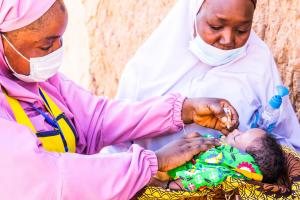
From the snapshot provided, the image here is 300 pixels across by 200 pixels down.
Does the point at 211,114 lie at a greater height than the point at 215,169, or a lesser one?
greater

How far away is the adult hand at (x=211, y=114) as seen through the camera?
11.2 ft

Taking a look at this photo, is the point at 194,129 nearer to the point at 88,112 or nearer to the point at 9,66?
the point at 88,112

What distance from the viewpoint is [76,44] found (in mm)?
7195

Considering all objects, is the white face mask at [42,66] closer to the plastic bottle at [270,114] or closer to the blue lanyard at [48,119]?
the blue lanyard at [48,119]

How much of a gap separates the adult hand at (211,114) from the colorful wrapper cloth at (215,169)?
31 cm

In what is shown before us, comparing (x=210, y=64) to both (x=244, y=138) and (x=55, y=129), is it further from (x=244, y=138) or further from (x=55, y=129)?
(x=55, y=129)

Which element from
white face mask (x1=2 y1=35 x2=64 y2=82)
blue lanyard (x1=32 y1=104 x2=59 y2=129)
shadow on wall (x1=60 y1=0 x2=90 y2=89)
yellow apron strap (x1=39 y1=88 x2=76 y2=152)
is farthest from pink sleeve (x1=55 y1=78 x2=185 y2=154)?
shadow on wall (x1=60 y1=0 x2=90 y2=89)

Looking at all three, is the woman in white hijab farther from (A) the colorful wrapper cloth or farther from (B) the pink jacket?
(B) the pink jacket

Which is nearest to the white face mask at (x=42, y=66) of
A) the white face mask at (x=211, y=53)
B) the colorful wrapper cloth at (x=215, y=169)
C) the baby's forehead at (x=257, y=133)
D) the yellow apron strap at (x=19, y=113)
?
the yellow apron strap at (x=19, y=113)

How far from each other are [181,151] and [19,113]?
83 centimetres

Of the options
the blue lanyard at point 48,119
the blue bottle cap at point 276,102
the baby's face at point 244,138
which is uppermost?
the blue bottle cap at point 276,102

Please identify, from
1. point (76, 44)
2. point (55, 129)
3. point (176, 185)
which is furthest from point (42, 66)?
point (76, 44)

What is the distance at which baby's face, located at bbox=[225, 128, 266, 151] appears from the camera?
10.5 feet

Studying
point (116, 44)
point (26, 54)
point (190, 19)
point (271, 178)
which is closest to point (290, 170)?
point (271, 178)
